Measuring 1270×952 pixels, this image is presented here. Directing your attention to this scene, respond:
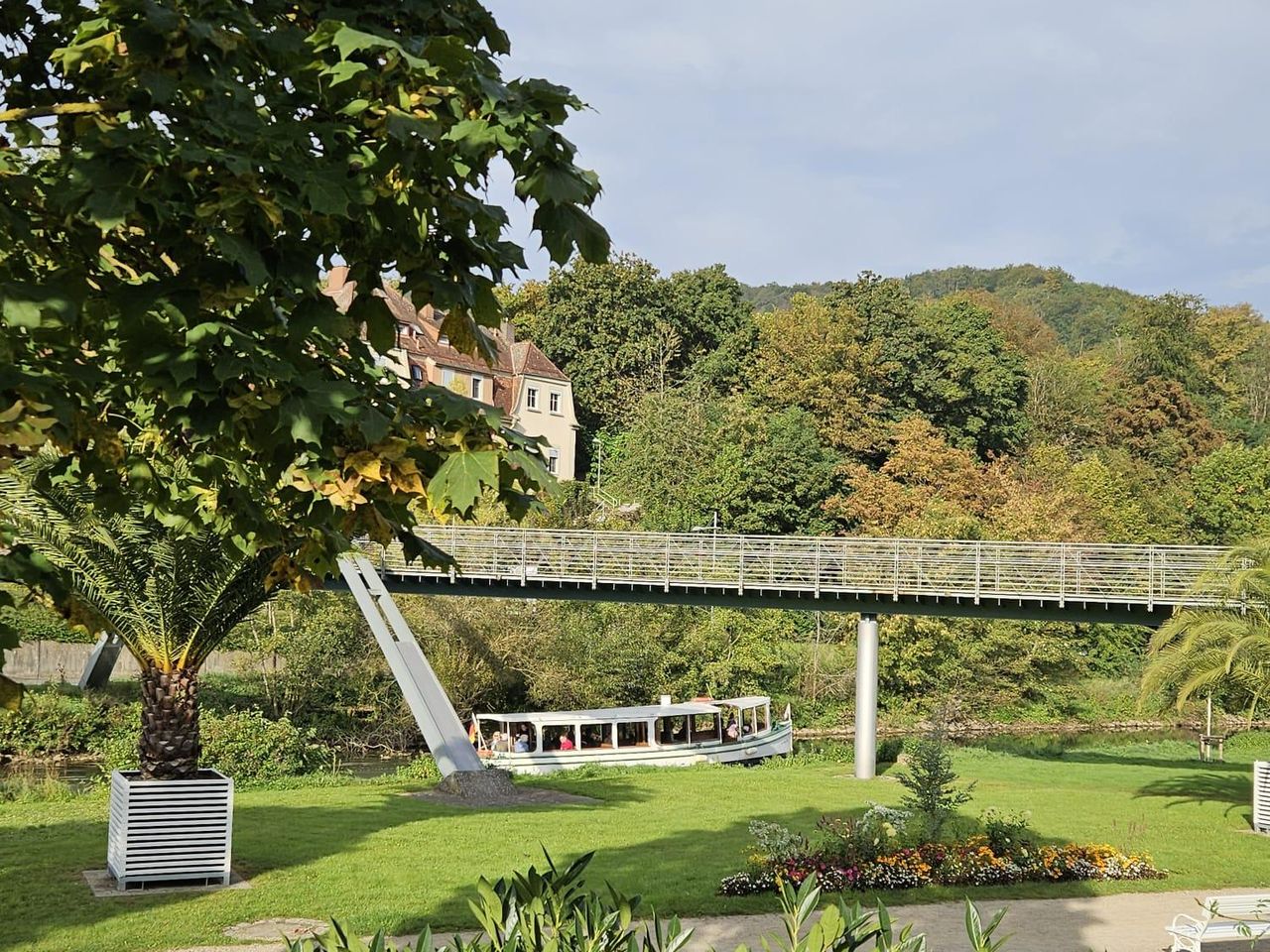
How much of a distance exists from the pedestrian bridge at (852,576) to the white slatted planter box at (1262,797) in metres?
4.26

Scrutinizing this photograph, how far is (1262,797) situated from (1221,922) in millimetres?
9189

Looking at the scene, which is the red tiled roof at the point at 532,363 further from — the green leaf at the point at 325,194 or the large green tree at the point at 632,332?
the green leaf at the point at 325,194

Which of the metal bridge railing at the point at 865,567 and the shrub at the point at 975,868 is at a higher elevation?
the metal bridge railing at the point at 865,567

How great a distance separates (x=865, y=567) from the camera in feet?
98.5

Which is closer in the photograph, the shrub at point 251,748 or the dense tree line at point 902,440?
the shrub at point 251,748

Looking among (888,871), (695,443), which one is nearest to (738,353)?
(695,443)

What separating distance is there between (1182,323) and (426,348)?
39.3 meters

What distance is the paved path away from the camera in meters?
11.4

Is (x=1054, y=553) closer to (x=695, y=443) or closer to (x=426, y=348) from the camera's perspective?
(x=695, y=443)

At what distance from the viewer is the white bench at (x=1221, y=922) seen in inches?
433

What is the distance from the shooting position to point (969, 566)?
30.3 m

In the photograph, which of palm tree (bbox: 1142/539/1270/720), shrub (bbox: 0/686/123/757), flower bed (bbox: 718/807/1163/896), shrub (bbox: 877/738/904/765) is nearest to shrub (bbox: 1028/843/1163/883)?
flower bed (bbox: 718/807/1163/896)

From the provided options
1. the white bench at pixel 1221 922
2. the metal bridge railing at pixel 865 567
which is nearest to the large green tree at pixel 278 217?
the white bench at pixel 1221 922

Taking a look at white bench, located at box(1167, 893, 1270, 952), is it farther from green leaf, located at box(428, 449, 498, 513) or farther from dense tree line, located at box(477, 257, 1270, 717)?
dense tree line, located at box(477, 257, 1270, 717)
